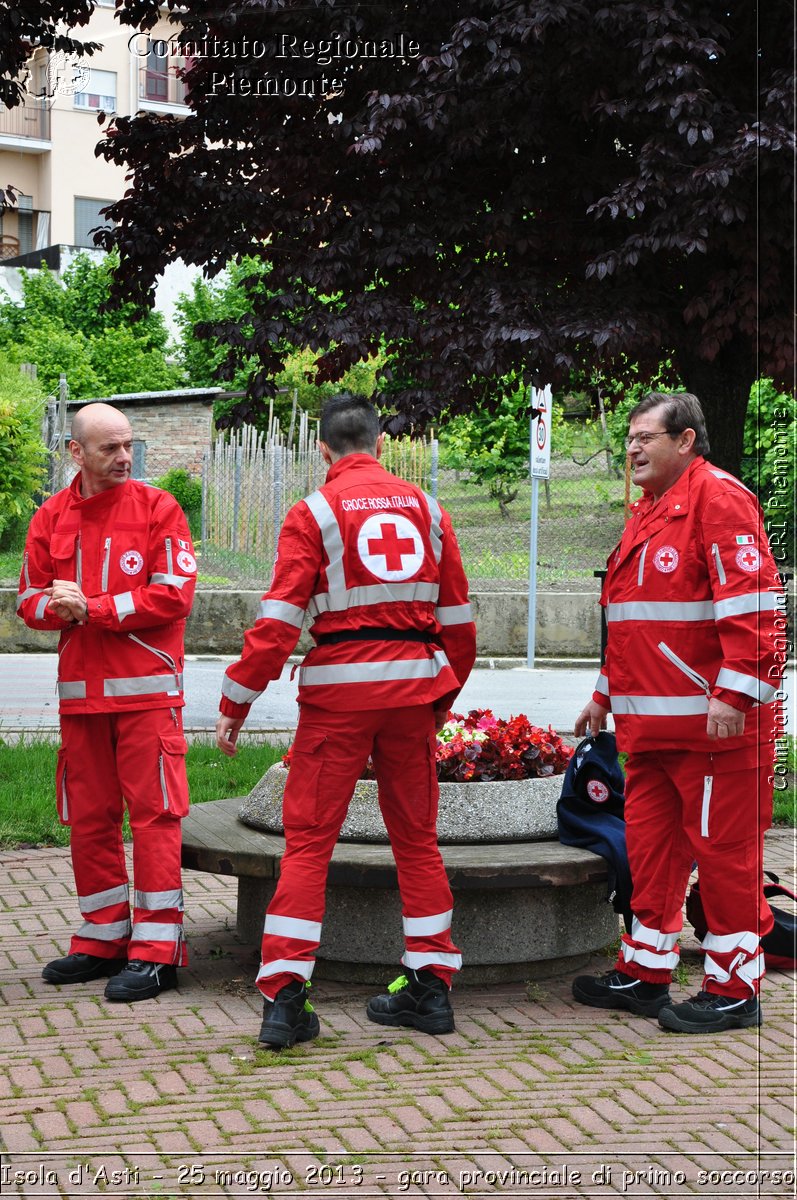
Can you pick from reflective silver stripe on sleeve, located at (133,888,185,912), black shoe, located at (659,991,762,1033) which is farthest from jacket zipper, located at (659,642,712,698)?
reflective silver stripe on sleeve, located at (133,888,185,912)

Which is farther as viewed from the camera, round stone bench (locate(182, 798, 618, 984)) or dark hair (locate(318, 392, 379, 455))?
round stone bench (locate(182, 798, 618, 984))

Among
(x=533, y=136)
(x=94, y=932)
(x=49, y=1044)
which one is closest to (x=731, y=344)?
(x=533, y=136)

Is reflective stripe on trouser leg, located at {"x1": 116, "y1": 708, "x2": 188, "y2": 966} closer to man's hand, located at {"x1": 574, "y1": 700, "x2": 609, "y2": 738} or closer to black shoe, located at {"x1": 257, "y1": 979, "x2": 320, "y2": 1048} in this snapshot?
black shoe, located at {"x1": 257, "y1": 979, "x2": 320, "y2": 1048}

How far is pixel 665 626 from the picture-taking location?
15.8 ft

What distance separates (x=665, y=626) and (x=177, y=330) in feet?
116

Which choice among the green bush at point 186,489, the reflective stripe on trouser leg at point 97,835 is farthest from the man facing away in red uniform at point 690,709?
the green bush at point 186,489

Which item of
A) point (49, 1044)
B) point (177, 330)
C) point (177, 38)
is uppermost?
point (177, 330)

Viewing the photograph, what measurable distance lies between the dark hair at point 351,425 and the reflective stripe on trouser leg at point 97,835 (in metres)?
1.32

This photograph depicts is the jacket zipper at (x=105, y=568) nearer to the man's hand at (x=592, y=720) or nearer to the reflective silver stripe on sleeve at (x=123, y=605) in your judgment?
the reflective silver stripe on sleeve at (x=123, y=605)

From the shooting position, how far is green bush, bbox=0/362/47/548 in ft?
65.5

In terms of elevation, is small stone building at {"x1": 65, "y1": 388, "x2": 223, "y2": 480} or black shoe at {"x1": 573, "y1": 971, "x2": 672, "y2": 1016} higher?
small stone building at {"x1": 65, "y1": 388, "x2": 223, "y2": 480}

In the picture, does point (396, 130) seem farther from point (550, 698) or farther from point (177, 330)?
point (177, 330)

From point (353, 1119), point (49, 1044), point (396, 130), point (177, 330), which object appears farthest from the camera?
point (177, 330)

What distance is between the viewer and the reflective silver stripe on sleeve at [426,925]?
16.0ft
